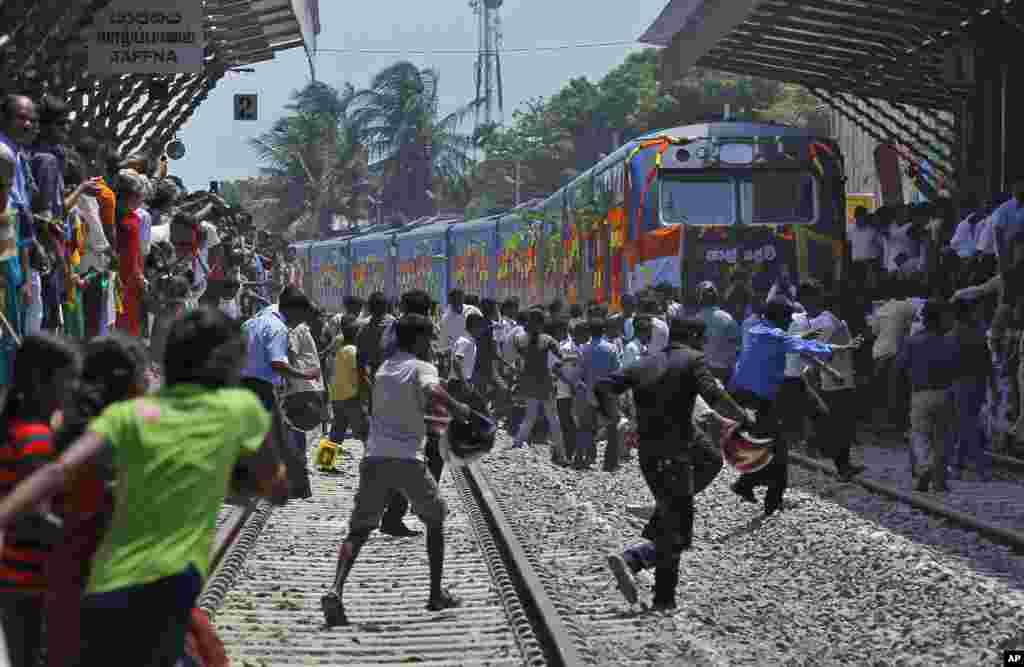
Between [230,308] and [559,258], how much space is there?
546 inches

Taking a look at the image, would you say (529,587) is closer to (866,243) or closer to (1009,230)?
(1009,230)

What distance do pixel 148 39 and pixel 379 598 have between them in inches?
374

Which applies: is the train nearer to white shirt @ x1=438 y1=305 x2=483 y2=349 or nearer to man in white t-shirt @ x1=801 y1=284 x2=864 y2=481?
white shirt @ x1=438 y1=305 x2=483 y2=349

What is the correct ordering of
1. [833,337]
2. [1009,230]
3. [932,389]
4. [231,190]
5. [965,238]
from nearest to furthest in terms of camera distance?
[932,389]
[833,337]
[1009,230]
[965,238]
[231,190]

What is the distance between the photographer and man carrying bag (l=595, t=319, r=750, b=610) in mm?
8523

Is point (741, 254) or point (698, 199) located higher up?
point (698, 199)

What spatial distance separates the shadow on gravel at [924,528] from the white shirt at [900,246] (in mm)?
5270

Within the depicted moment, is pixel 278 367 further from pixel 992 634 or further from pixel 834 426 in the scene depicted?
pixel 834 426

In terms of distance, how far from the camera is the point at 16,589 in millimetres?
4914

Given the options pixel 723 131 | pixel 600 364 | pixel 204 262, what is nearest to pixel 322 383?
pixel 204 262

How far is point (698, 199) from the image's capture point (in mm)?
20594

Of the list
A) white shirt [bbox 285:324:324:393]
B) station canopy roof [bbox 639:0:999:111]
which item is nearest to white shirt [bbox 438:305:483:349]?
station canopy roof [bbox 639:0:999:111]

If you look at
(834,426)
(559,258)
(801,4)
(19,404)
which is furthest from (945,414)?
(559,258)

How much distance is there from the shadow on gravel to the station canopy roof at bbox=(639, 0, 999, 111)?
5821mm
